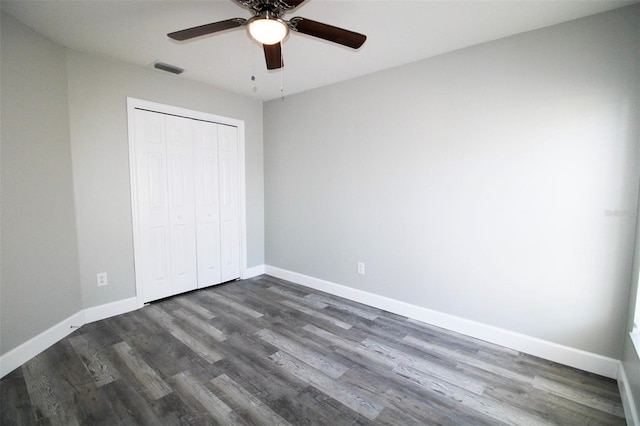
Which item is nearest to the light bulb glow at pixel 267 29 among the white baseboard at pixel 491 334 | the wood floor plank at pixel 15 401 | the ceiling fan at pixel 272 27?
the ceiling fan at pixel 272 27

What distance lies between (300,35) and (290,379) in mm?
2587

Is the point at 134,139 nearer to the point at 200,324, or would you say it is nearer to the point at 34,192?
the point at 34,192

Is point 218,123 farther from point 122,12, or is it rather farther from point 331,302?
point 331,302

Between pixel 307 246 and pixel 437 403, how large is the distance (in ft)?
7.71

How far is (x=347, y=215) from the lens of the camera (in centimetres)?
341

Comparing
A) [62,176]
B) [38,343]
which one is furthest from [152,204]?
[38,343]

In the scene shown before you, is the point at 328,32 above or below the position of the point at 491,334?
above

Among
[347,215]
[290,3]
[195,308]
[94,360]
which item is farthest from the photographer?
[347,215]

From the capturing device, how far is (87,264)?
2.78 metres

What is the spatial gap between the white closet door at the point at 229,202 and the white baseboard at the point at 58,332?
3.80 feet

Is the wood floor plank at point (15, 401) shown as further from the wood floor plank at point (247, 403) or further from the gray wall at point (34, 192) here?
the wood floor plank at point (247, 403)

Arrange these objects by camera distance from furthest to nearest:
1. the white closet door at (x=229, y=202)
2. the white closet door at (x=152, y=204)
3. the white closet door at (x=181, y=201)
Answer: the white closet door at (x=229, y=202)
the white closet door at (x=181, y=201)
the white closet door at (x=152, y=204)

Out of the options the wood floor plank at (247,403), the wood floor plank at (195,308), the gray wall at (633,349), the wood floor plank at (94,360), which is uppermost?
the gray wall at (633,349)

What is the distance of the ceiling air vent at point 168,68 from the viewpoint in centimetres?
293
